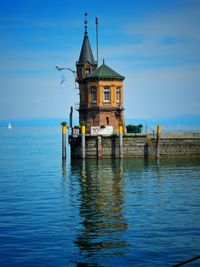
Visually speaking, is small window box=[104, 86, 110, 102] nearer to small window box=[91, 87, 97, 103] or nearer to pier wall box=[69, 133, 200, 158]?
small window box=[91, 87, 97, 103]

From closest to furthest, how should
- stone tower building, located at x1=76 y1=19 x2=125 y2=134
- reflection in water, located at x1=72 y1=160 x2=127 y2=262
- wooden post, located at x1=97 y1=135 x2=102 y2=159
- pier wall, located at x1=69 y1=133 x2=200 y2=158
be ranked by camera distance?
reflection in water, located at x1=72 y1=160 x2=127 y2=262, wooden post, located at x1=97 y1=135 x2=102 y2=159, pier wall, located at x1=69 y1=133 x2=200 y2=158, stone tower building, located at x1=76 y1=19 x2=125 y2=134

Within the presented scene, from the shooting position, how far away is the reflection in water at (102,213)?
21.0 metres

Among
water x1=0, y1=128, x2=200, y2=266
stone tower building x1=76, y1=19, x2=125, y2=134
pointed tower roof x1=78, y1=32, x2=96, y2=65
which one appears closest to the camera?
water x1=0, y1=128, x2=200, y2=266

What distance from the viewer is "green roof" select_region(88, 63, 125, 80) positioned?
197 ft

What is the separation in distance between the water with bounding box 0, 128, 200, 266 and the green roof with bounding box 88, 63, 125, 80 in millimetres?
17134

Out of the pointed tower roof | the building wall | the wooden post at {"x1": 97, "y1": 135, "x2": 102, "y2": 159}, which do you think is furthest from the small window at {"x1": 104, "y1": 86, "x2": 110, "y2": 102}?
the pointed tower roof

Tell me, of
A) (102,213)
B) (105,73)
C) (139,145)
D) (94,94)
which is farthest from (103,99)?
(102,213)

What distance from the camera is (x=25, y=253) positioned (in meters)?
20.3

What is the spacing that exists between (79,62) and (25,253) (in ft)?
159

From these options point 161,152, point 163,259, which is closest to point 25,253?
point 163,259

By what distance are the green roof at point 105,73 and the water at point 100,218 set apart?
17.1 metres

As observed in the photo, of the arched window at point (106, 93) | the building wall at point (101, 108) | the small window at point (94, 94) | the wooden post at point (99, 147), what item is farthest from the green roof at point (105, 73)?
the wooden post at point (99, 147)

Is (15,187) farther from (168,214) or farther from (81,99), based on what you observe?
(81,99)

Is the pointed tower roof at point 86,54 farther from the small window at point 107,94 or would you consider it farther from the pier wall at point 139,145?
the pier wall at point 139,145
